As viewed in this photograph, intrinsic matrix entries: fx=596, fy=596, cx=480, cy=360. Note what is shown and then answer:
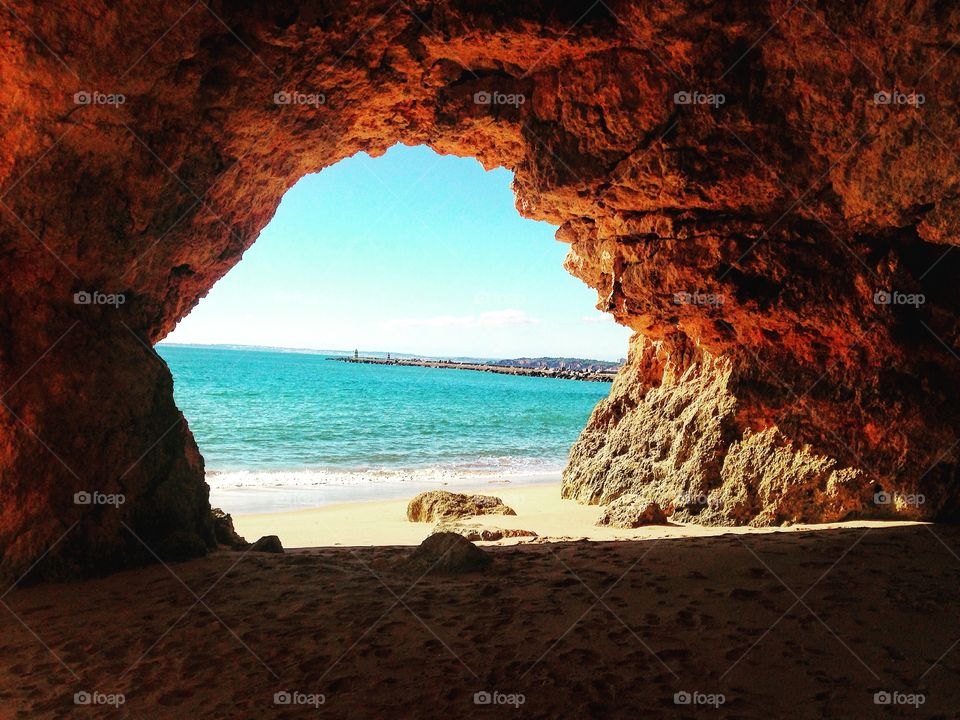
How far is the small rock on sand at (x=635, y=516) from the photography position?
25.6 feet

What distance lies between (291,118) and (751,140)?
16.1 feet

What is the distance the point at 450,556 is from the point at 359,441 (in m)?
19.7

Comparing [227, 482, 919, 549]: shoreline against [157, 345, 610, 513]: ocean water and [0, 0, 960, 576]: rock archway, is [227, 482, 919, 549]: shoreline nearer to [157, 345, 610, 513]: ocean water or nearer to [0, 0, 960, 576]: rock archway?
[0, 0, 960, 576]: rock archway

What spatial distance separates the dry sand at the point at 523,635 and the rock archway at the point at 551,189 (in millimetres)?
1215

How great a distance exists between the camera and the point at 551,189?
729cm

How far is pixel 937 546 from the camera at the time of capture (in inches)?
207

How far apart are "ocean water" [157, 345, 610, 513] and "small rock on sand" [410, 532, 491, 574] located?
8146mm

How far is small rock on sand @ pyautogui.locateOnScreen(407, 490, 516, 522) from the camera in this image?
10164 mm

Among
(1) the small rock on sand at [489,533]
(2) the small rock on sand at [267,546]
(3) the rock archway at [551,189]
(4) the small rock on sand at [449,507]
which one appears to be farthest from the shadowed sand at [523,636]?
(4) the small rock on sand at [449,507]

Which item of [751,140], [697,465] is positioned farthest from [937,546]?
[751,140]

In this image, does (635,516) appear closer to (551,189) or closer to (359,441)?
(551,189)

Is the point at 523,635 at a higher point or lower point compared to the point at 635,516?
higher

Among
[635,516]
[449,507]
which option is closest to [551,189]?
[635,516]

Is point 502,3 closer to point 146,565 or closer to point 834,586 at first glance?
point 834,586
